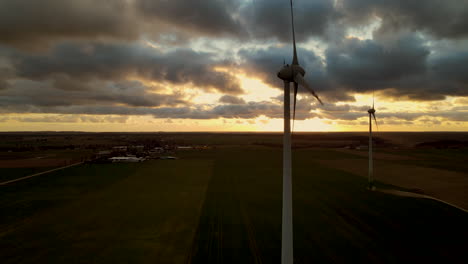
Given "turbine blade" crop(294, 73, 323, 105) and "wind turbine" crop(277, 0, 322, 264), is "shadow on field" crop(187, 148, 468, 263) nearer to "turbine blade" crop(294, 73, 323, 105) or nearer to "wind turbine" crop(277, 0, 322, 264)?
"wind turbine" crop(277, 0, 322, 264)

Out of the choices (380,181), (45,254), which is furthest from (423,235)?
(45,254)

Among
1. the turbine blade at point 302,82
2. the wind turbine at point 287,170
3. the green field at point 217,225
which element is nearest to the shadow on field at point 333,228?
the green field at point 217,225

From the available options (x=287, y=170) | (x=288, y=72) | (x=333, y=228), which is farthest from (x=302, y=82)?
(x=333, y=228)

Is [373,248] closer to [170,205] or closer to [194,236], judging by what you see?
[194,236]

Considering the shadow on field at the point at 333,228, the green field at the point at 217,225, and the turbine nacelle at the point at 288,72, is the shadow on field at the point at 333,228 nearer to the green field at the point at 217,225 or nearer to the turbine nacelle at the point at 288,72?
the green field at the point at 217,225

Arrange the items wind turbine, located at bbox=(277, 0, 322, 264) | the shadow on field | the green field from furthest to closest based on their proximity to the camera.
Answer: the green field
the shadow on field
wind turbine, located at bbox=(277, 0, 322, 264)

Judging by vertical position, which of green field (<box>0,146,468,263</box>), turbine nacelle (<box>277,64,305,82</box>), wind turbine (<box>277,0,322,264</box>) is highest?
turbine nacelle (<box>277,64,305,82</box>)

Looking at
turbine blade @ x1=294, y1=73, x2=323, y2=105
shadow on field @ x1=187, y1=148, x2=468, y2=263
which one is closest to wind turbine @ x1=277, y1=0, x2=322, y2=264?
turbine blade @ x1=294, y1=73, x2=323, y2=105
